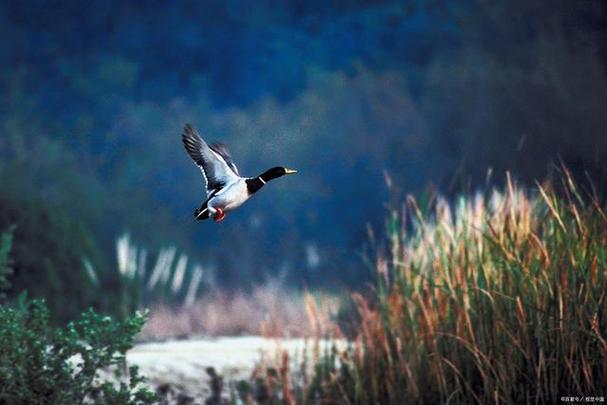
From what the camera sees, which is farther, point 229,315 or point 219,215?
point 229,315

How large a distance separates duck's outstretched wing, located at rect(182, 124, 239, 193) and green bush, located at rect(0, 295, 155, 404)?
1.11 meters

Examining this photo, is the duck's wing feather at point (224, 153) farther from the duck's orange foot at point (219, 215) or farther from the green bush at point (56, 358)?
the green bush at point (56, 358)

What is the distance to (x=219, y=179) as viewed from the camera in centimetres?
199

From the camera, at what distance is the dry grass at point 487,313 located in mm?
2977

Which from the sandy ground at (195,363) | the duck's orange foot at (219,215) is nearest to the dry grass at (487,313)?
the sandy ground at (195,363)

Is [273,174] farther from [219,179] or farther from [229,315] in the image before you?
[229,315]

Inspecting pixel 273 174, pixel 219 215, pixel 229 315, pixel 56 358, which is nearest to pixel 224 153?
pixel 273 174

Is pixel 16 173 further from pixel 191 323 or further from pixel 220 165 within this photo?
pixel 220 165

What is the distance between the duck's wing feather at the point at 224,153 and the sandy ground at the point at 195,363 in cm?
176

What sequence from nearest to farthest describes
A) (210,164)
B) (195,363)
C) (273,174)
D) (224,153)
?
1. (273,174)
2. (210,164)
3. (224,153)
4. (195,363)

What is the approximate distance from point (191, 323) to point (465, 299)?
577 cm

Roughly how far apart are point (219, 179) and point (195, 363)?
267 centimetres

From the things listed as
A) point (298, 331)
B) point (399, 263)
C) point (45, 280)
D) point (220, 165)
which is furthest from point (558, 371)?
point (45, 280)

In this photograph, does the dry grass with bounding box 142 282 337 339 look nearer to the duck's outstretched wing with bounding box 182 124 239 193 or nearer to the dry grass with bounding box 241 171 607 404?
the dry grass with bounding box 241 171 607 404
